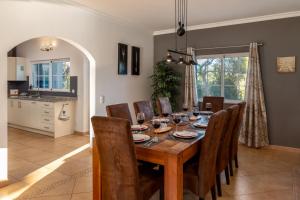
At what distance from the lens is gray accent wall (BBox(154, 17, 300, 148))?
14.0 ft

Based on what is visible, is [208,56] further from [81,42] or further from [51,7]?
[51,7]

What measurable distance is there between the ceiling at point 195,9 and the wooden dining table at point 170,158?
2483 mm

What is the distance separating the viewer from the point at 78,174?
10.8 feet

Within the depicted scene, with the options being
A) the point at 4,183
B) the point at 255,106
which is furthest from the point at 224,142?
the point at 4,183

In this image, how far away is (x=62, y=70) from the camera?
19.9 ft

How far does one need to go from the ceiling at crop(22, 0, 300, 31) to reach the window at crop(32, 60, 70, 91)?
2.38 m

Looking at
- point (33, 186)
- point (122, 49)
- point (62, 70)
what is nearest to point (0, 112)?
point (33, 186)

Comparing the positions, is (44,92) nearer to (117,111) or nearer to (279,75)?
(117,111)

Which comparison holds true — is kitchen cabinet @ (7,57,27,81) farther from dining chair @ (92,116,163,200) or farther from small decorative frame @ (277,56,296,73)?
small decorative frame @ (277,56,296,73)

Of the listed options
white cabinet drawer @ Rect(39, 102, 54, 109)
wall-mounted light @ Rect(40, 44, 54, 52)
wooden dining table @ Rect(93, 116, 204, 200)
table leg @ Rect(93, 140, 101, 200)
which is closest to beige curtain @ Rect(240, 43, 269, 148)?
wooden dining table @ Rect(93, 116, 204, 200)

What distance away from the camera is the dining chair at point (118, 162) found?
1.80m

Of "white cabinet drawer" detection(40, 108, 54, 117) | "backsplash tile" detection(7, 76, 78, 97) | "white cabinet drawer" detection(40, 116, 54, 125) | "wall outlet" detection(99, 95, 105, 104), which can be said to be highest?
"backsplash tile" detection(7, 76, 78, 97)

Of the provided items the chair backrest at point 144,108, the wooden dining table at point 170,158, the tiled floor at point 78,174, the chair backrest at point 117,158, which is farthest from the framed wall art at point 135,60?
the chair backrest at point 117,158

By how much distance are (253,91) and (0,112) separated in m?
4.30
